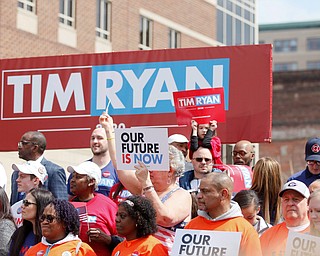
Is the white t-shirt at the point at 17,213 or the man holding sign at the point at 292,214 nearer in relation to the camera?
the man holding sign at the point at 292,214

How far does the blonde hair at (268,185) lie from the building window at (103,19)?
84.5 feet

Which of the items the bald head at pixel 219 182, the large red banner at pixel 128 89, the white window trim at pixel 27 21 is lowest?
the bald head at pixel 219 182

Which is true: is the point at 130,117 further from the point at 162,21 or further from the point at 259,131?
the point at 162,21

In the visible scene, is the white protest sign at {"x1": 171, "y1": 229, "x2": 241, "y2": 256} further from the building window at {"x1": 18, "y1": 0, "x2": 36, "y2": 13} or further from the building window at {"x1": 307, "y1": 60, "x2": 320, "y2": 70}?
the building window at {"x1": 307, "y1": 60, "x2": 320, "y2": 70}

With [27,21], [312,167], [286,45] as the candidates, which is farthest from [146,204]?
[286,45]

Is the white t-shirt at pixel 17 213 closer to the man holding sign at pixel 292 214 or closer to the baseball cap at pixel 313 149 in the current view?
the man holding sign at pixel 292 214

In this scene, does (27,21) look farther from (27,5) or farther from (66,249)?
(66,249)

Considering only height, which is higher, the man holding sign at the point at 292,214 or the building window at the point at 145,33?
the building window at the point at 145,33

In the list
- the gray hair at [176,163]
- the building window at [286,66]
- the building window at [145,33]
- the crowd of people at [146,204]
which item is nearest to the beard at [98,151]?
the crowd of people at [146,204]

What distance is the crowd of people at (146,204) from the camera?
8656 millimetres

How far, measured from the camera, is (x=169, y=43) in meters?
40.2

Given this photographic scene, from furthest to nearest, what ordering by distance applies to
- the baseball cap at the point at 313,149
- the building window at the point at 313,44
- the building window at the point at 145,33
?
the building window at the point at 313,44
the building window at the point at 145,33
the baseball cap at the point at 313,149

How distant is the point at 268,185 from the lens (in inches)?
418

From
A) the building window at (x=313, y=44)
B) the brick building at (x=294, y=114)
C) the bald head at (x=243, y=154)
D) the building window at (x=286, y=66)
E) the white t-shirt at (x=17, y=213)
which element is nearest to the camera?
the white t-shirt at (x=17, y=213)
